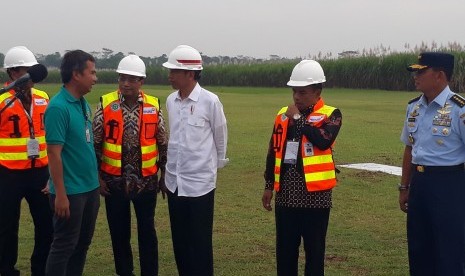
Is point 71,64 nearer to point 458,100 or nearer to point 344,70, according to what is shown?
point 458,100

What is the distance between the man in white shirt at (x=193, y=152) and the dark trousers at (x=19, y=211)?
4.02 feet

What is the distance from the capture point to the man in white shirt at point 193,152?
5523mm

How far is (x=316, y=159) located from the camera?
5293 millimetres

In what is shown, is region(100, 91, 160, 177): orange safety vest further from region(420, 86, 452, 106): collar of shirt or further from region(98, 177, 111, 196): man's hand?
region(420, 86, 452, 106): collar of shirt

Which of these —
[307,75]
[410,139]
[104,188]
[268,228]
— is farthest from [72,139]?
[268,228]

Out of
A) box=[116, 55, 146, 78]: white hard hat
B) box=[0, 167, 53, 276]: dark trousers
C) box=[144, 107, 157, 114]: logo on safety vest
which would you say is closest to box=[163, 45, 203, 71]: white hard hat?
box=[116, 55, 146, 78]: white hard hat

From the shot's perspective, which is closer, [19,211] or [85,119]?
[85,119]

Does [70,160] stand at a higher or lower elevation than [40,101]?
lower

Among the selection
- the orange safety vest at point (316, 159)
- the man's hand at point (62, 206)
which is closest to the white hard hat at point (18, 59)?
the man's hand at point (62, 206)

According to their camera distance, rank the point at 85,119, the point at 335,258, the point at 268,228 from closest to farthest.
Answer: the point at 85,119 → the point at 335,258 → the point at 268,228

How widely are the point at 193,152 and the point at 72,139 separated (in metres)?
1.04

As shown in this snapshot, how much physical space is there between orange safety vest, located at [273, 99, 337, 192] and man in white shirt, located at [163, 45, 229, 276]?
0.54m

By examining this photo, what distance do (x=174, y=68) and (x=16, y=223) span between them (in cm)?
211

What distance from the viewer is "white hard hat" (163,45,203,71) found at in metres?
5.45
